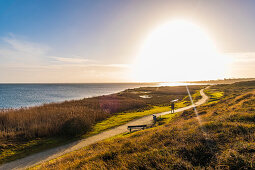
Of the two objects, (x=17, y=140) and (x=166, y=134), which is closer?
(x=166, y=134)

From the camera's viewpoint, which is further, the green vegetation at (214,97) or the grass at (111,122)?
the green vegetation at (214,97)

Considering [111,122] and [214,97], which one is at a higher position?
[214,97]

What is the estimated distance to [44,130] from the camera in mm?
15391

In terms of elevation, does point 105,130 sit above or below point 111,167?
below

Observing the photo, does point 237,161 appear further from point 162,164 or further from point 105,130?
point 105,130

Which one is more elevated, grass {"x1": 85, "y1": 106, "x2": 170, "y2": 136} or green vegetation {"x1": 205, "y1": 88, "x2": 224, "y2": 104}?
green vegetation {"x1": 205, "y1": 88, "x2": 224, "y2": 104}

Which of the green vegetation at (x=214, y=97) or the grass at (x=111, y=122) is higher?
the green vegetation at (x=214, y=97)

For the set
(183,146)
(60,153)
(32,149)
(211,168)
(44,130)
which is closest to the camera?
(211,168)

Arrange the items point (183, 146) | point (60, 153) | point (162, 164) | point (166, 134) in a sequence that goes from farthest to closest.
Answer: point (60, 153) < point (166, 134) < point (183, 146) < point (162, 164)

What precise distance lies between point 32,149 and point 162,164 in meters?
12.8

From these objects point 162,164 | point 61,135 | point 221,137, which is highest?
point 221,137

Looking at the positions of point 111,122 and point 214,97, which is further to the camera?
point 214,97

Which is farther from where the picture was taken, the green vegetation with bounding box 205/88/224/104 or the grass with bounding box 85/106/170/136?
the green vegetation with bounding box 205/88/224/104

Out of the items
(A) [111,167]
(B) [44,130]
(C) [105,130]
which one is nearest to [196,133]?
(A) [111,167]
